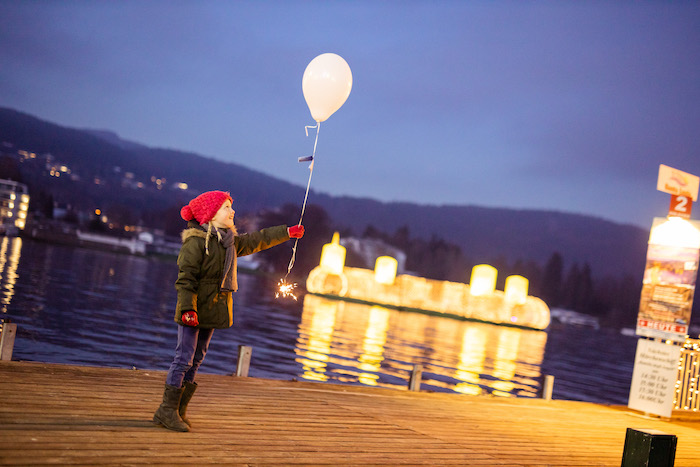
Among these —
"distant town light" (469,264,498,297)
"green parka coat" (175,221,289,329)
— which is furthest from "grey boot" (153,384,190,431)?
"distant town light" (469,264,498,297)

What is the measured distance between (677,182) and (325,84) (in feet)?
22.8

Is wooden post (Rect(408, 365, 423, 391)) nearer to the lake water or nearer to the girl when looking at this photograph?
the lake water

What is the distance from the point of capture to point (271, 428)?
5.88 metres

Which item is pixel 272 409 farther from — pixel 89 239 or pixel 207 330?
pixel 89 239

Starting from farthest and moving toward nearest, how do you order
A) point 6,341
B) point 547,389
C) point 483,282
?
point 483,282, point 547,389, point 6,341

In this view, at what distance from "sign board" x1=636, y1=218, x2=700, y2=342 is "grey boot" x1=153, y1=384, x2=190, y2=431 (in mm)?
8391

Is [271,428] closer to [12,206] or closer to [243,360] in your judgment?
[243,360]

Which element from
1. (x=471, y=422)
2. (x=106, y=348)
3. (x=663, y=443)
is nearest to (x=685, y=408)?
(x=471, y=422)

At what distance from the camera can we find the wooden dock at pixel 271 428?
15.1 feet

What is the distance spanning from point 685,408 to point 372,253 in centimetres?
10849

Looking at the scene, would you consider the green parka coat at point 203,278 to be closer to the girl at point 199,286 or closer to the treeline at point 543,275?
the girl at point 199,286

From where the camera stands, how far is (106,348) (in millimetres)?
16281

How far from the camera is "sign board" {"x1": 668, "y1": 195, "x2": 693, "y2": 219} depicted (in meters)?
11.1

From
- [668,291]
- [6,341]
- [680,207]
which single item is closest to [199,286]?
[6,341]
